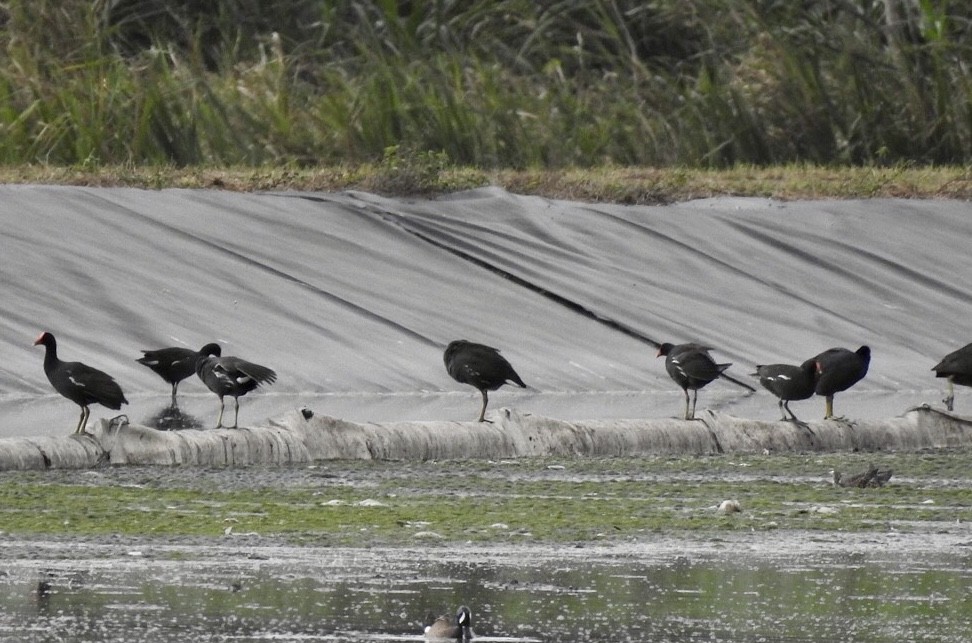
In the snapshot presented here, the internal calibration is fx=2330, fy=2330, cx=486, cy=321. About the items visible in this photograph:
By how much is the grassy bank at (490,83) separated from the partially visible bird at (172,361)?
8.10m

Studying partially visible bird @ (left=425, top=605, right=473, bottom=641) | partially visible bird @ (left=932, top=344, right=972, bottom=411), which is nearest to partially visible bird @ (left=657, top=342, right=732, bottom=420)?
partially visible bird @ (left=932, top=344, right=972, bottom=411)

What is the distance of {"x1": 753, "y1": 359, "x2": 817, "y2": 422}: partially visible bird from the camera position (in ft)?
50.8

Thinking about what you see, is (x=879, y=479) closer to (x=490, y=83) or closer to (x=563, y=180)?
(x=563, y=180)

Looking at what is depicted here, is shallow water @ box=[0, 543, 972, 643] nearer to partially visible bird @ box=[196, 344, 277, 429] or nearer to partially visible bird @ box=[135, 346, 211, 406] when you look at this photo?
partially visible bird @ box=[196, 344, 277, 429]

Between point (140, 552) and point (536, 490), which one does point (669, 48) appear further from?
point (140, 552)

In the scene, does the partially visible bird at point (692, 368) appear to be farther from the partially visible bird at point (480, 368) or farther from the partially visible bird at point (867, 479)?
the partially visible bird at point (867, 479)

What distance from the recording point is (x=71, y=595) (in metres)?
8.30

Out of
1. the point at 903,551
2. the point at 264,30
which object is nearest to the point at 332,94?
the point at 264,30

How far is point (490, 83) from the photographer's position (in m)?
26.8

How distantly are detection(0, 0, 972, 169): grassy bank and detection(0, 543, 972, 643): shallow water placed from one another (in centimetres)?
1379

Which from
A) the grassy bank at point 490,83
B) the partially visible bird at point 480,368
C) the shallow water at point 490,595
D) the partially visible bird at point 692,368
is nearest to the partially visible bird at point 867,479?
the shallow water at point 490,595

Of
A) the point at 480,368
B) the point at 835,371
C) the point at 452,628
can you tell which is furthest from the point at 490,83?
the point at 452,628

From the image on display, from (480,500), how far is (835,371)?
183 inches

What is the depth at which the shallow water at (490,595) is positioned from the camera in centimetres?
779
